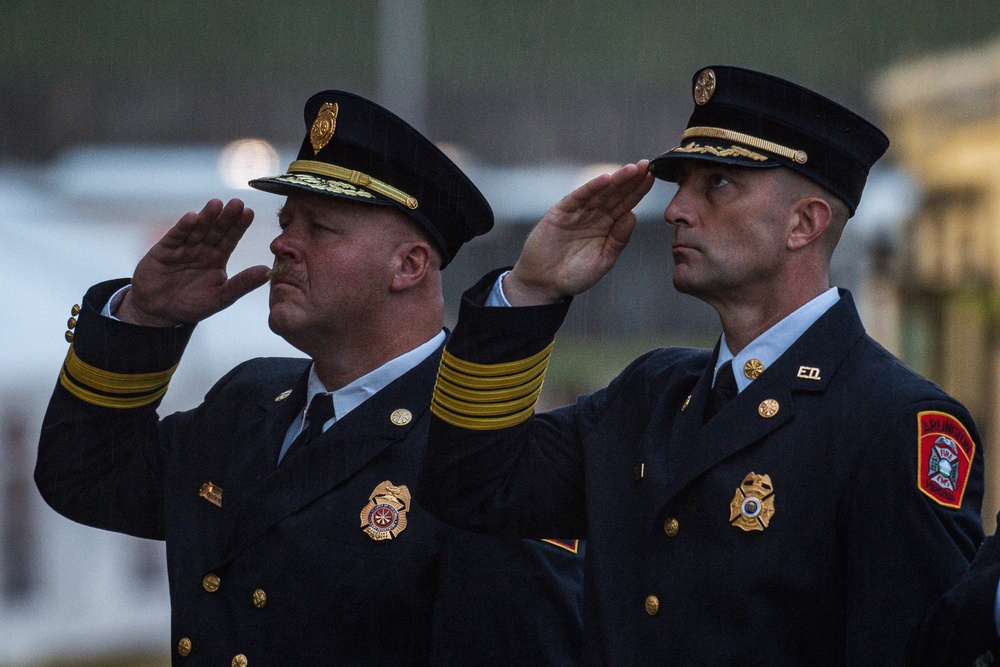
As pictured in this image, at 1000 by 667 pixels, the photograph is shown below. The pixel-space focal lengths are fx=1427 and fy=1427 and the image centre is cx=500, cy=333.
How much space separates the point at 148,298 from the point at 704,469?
1451mm

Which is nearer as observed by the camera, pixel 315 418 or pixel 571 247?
pixel 571 247

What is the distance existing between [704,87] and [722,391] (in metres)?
0.58

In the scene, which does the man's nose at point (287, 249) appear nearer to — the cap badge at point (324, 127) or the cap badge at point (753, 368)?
the cap badge at point (324, 127)

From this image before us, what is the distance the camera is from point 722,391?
2.55 meters

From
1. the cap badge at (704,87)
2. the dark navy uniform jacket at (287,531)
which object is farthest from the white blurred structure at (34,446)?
the cap badge at (704,87)

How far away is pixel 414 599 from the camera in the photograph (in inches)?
110

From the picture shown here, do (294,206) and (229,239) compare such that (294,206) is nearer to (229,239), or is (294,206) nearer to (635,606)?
(229,239)

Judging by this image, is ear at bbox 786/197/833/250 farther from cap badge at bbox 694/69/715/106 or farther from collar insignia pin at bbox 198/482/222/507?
collar insignia pin at bbox 198/482/222/507

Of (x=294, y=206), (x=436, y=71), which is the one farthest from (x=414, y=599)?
(x=436, y=71)

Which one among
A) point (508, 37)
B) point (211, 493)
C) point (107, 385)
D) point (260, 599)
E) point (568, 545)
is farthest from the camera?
point (508, 37)

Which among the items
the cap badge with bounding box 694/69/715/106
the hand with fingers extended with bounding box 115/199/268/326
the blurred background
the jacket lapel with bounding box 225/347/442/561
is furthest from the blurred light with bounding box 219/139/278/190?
the cap badge with bounding box 694/69/715/106

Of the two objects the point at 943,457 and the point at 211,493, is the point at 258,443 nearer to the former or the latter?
the point at 211,493

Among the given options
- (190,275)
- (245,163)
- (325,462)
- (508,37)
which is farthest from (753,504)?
(508,37)

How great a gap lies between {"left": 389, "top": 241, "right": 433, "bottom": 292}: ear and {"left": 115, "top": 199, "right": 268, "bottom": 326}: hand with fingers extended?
322mm
